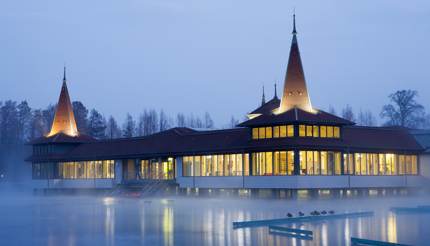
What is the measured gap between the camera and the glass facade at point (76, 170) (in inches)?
2904

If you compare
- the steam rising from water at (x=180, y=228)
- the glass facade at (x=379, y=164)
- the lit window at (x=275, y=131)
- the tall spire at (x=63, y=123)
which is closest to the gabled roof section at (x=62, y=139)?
the tall spire at (x=63, y=123)

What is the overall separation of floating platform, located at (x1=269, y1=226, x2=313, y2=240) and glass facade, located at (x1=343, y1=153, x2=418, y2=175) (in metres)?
29.8

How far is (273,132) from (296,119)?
271 centimetres

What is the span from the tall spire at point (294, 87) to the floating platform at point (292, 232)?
29.8 metres

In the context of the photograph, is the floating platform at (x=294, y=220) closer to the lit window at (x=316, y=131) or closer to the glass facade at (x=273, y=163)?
the glass facade at (x=273, y=163)

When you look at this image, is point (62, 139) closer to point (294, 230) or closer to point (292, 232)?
point (292, 232)

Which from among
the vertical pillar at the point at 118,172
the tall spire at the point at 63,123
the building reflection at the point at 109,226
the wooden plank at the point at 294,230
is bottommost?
the building reflection at the point at 109,226

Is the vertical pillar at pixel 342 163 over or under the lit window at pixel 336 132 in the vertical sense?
under

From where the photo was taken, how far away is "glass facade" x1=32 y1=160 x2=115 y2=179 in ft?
242

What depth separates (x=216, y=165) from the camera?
203 feet

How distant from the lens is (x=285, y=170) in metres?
55.3

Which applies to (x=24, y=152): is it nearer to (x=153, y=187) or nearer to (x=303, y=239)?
(x=153, y=187)

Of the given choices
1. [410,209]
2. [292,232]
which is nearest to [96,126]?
[410,209]

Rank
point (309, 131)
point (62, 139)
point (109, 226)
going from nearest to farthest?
point (109, 226)
point (309, 131)
point (62, 139)
